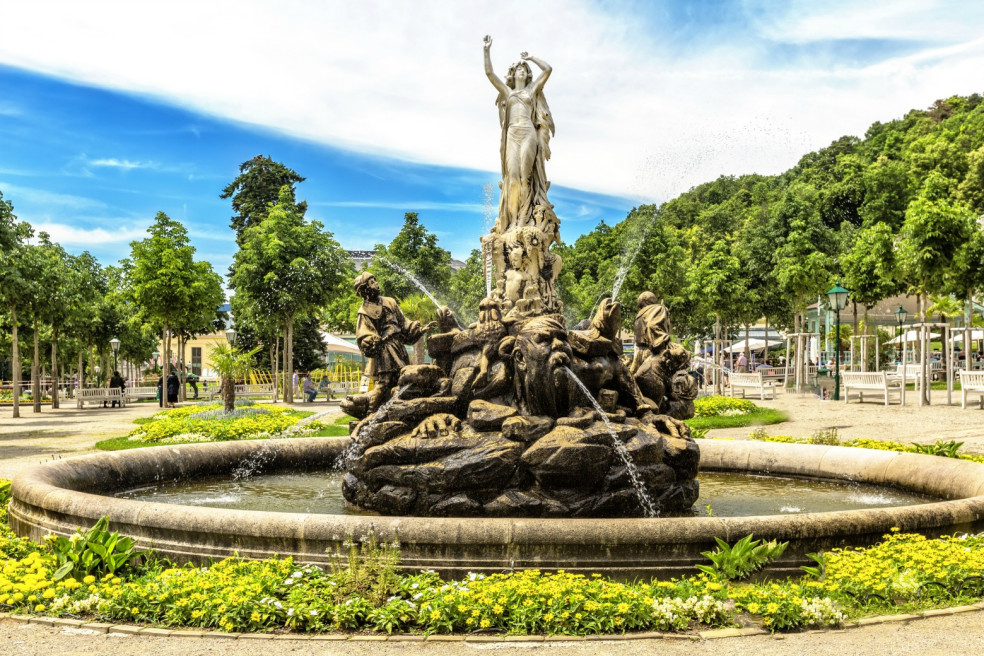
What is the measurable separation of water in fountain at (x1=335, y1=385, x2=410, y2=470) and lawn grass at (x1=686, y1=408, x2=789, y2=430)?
10.1 metres

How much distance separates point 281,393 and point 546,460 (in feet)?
114

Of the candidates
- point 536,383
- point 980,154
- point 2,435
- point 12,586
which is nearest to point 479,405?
point 536,383

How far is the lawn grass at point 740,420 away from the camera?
17750 mm

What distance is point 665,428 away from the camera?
8.55 metres

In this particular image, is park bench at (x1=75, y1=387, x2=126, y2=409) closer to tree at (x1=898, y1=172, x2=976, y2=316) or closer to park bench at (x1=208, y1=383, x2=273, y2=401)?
park bench at (x1=208, y1=383, x2=273, y2=401)

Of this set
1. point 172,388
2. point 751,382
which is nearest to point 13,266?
point 172,388

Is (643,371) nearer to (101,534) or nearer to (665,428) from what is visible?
(665,428)

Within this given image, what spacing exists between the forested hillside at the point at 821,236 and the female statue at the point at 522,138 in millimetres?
12708

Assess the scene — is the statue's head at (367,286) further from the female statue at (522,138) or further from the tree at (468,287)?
the tree at (468,287)

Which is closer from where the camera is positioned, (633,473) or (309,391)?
(633,473)

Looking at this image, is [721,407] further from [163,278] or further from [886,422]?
[163,278]

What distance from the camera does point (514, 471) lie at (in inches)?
289

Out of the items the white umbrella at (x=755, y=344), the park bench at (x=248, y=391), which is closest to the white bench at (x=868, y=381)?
the park bench at (x=248, y=391)

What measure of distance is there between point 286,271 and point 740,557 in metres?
28.6
